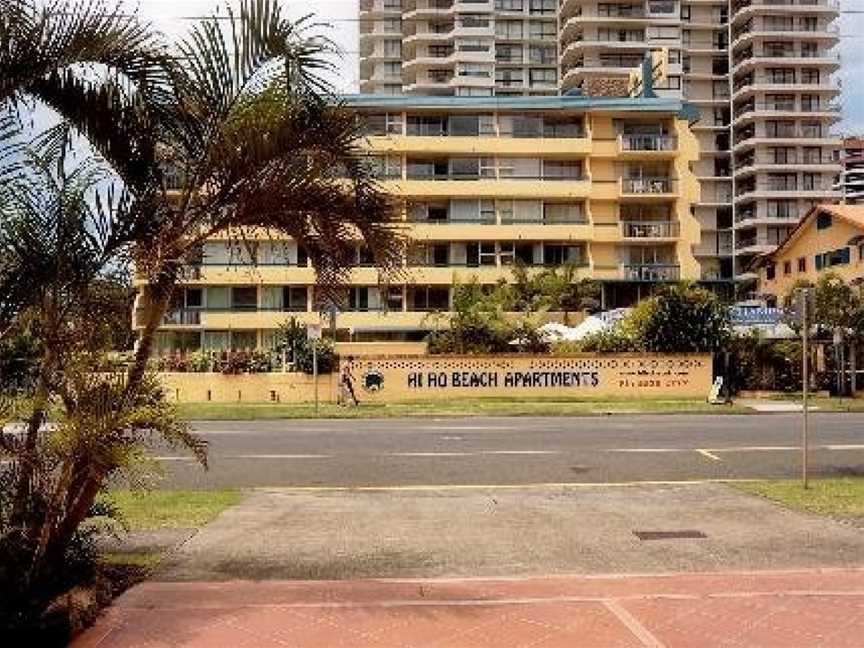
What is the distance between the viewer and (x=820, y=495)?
12.3 metres

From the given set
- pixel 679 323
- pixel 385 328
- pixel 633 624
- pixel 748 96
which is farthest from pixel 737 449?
pixel 748 96

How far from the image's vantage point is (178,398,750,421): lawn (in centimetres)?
2889

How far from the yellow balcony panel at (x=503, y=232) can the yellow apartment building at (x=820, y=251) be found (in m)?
12.1

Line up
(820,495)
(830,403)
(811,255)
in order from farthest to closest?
(811,255) → (830,403) → (820,495)

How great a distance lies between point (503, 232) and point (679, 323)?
22.3 m

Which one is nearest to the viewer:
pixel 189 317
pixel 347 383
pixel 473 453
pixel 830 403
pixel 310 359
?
pixel 473 453

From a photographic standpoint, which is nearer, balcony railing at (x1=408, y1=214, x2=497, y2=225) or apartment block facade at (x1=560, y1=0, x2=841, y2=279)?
balcony railing at (x1=408, y1=214, x2=497, y2=225)

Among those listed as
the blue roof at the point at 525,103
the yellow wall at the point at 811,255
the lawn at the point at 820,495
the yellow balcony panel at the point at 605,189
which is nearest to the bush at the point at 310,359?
the blue roof at the point at 525,103

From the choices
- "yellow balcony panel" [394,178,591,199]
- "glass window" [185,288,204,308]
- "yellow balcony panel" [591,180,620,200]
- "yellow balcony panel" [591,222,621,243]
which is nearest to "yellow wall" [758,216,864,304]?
"yellow balcony panel" [591,222,621,243]

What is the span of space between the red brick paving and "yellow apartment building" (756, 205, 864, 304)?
40.5 m

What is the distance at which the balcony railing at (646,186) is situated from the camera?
59438 millimetres

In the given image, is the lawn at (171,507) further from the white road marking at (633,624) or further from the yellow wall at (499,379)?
the yellow wall at (499,379)

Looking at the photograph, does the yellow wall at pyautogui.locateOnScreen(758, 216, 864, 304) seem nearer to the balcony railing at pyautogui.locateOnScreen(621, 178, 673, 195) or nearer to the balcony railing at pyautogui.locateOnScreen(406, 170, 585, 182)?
the balcony railing at pyautogui.locateOnScreen(621, 178, 673, 195)

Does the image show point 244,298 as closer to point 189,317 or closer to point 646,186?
point 189,317
